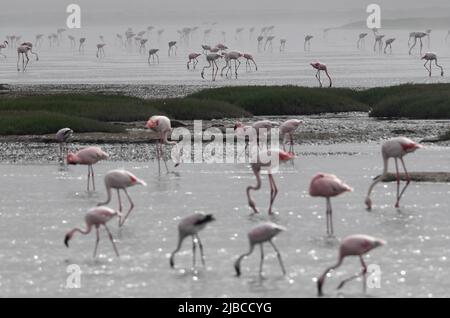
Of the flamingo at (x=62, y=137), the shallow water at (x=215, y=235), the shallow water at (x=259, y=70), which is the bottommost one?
the shallow water at (x=215, y=235)

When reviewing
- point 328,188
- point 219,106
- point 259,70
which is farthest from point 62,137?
point 259,70

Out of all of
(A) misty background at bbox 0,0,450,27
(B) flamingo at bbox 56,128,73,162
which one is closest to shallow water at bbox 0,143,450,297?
(B) flamingo at bbox 56,128,73,162

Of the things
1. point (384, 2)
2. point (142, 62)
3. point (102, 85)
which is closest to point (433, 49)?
point (142, 62)

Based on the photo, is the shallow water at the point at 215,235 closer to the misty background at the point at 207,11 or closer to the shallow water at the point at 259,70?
the shallow water at the point at 259,70

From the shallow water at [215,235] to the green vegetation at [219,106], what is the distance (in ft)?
15.9

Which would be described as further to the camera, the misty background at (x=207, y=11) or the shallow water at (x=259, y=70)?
the misty background at (x=207, y=11)

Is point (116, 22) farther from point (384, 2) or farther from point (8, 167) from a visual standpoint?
point (8, 167)

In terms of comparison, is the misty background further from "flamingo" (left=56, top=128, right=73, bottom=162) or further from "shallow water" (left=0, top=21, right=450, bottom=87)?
"flamingo" (left=56, top=128, right=73, bottom=162)

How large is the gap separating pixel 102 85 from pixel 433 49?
3458 centimetres

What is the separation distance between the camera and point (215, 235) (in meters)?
13.9

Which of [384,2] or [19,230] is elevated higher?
[384,2]

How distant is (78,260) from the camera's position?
41.8 ft

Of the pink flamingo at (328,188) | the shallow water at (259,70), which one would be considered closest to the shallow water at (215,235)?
the pink flamingo at (328,188)

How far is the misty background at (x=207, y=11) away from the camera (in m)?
151
